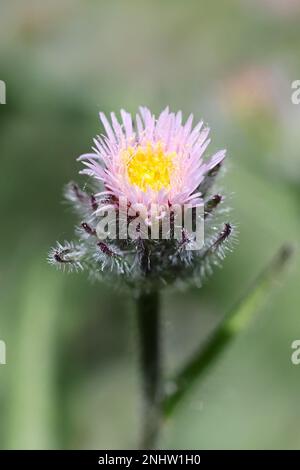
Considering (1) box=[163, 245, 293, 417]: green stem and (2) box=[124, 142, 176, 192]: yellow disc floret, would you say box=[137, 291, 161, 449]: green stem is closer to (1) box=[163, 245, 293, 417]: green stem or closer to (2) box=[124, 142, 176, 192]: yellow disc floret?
(1) box=[163, 245, 293, 417]: green stem

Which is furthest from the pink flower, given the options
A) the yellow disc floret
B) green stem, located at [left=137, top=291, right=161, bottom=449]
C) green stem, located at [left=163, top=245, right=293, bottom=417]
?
green stem, located at [left=163, top=245, right=293, bottom=417]

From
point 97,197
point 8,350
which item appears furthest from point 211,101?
point 97,197

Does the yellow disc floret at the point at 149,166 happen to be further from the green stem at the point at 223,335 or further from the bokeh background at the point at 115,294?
the bokeh background at the point at 115,294

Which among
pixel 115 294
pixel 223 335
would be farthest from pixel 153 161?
pixel 115 294

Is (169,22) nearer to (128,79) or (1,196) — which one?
(128,79)

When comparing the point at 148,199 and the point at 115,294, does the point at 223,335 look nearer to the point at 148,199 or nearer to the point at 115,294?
the point at 148,199
